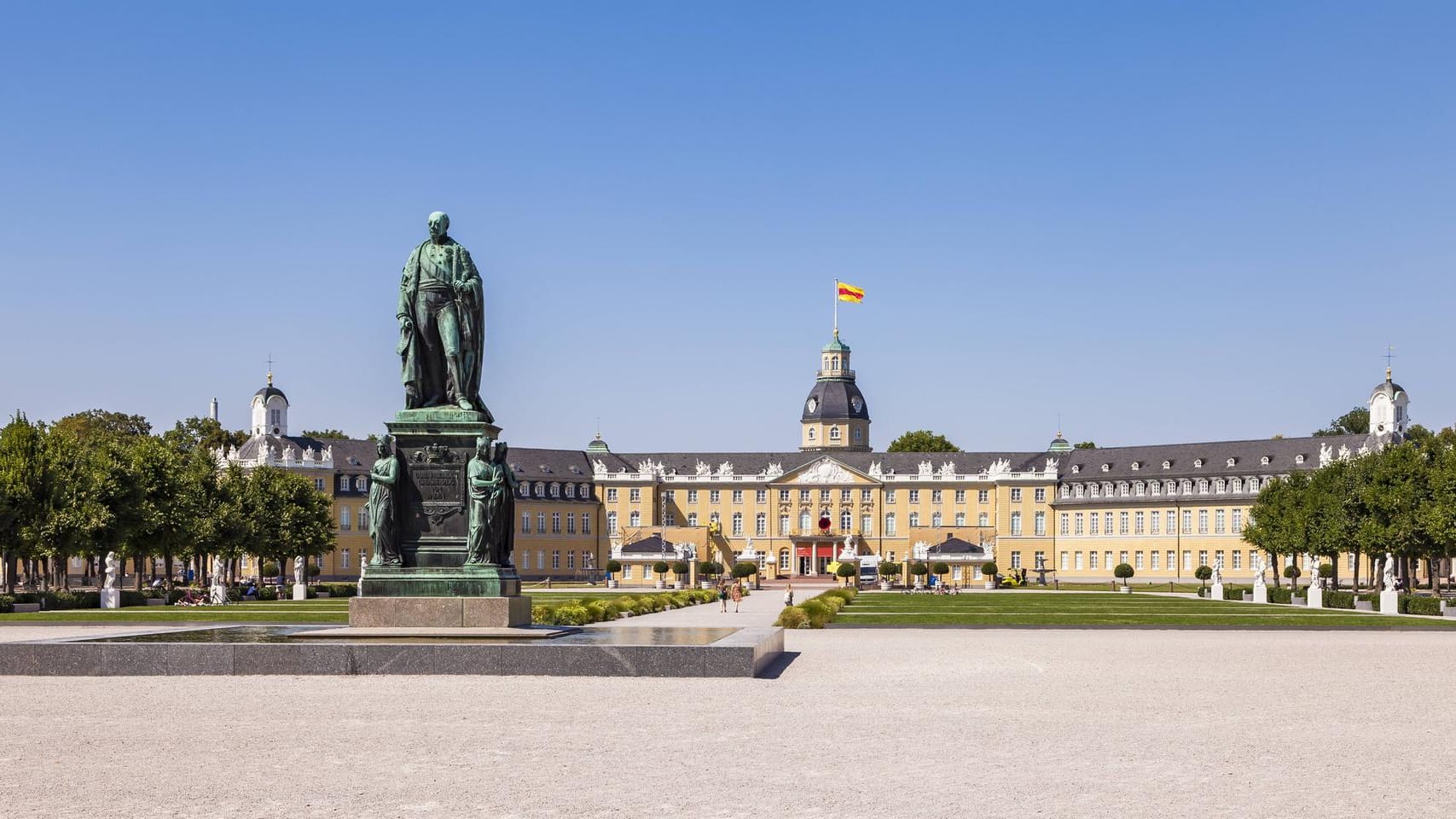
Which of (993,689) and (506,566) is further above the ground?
(506,566)

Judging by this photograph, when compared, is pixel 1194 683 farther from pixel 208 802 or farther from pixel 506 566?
A: pixel 208 802

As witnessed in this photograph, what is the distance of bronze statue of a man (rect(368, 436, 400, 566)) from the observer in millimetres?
25594

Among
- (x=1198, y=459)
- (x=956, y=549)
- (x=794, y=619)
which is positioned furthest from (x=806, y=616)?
(x=1198, y=459)

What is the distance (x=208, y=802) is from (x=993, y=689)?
563 inches

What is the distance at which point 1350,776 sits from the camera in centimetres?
1548

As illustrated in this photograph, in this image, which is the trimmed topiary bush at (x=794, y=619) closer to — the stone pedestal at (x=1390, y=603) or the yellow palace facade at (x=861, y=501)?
the stone pedestal at (x=1390, y=603)

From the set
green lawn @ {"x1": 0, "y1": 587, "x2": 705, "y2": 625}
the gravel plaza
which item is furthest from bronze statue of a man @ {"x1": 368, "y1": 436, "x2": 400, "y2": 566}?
green lawn @ {"x1": 0, "y1": 587, "x2": 705, "y2": 625}

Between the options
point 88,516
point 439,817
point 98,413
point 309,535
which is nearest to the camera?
point 439,817

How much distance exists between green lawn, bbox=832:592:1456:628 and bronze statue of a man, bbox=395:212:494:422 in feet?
78.2

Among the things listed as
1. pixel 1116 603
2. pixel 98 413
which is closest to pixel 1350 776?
pixel 1116 603

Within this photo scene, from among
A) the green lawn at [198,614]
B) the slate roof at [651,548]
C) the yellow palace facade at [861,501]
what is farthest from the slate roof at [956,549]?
the green lawn at [198,614]

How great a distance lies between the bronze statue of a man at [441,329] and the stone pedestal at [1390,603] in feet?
153

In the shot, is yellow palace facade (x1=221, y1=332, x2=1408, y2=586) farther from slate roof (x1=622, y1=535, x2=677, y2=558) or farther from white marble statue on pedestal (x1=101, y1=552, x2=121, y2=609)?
white marble statue on pedestal (x1=101, y1=552, x2=121, y2=609)

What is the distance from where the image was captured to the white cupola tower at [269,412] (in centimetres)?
14975
